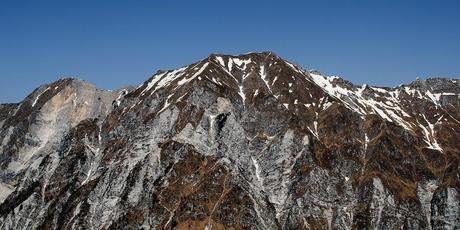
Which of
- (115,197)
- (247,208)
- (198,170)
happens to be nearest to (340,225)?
(247,208)

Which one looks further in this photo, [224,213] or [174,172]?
[174,172]

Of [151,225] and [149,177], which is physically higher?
[149,177]

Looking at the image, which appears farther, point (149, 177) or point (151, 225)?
point (149, 177)

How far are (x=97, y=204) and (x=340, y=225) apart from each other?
84.2 m

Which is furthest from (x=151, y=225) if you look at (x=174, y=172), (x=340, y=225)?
(x=340, y=225)

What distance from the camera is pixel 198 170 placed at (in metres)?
200

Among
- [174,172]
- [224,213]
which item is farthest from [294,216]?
[174,172]

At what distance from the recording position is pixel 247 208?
622ft

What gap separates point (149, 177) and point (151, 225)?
66.3 ft

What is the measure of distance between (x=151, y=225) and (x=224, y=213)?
2370 cm

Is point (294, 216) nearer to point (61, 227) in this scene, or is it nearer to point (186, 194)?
point (186, 194)

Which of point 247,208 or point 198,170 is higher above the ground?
point 198,170

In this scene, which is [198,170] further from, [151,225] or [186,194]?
[151,225]

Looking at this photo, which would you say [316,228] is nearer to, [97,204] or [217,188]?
[217,188]
